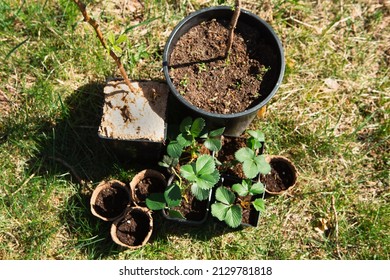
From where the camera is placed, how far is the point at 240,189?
1.99 metres

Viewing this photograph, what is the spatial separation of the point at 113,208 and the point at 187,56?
2.79 ft

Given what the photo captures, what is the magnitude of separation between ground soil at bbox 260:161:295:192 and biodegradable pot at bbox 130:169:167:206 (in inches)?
20.8

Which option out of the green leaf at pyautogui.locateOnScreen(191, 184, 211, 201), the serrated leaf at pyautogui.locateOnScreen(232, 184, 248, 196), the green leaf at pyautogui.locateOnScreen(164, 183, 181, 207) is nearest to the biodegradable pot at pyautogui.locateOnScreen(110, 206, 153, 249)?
the green leaf at pyautogui.locateOnScreen(164, 183, 181, 207)

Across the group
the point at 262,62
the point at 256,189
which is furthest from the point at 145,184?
the point at 262,62

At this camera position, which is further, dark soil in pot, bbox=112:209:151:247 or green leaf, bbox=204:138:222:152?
dark soil in pot, bbox=112:209:151:247

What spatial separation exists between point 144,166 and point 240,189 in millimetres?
618

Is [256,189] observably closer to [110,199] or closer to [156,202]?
[156,202]

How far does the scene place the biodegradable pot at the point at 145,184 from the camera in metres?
2.20

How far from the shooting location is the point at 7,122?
240 centimetres

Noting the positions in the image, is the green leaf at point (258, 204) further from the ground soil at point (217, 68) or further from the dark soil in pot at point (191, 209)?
the ground soil at point (217, 68)

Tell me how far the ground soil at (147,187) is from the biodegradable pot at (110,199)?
0.18 feet

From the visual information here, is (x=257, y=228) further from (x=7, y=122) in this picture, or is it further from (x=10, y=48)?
(x=10, y=48)

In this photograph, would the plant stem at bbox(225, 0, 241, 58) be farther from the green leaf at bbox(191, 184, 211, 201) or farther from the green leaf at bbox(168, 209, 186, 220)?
the green leaf at bbox(168, 209, 186, 220)

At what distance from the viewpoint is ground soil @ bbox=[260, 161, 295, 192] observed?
2.26m
